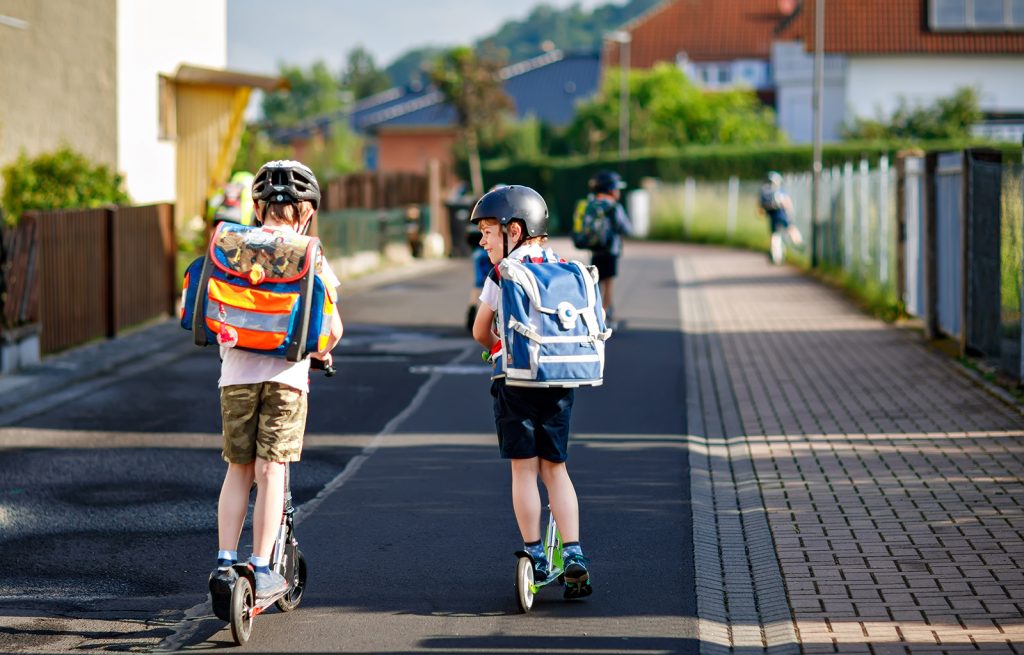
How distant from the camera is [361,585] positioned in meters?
6.47

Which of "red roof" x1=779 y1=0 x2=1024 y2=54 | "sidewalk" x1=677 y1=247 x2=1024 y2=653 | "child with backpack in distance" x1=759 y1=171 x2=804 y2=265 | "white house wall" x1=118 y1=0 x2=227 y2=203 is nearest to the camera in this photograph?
"sidewalk" x1=677 y1=247 x2=1024 y2=653

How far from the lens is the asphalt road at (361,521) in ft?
18.9

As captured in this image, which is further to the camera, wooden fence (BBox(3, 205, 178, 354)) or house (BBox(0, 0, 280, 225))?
house (BBox(0, 0, 280, 225))

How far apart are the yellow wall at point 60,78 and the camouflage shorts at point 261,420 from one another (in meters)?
18.9

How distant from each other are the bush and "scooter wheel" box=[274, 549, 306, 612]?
42.1ft

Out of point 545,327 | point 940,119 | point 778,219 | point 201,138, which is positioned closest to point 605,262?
point 545,327

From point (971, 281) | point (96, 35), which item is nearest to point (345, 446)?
point (971, 281)

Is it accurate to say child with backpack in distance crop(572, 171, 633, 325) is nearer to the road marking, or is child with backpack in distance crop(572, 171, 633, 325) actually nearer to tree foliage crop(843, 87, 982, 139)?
the road marking

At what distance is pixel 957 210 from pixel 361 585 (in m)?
9.71

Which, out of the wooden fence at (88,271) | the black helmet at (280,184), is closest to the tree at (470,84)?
the wooden fence at (88,271)

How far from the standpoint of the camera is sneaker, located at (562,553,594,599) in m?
6.07

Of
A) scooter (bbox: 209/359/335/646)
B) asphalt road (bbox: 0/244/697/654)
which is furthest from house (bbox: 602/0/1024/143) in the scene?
scooter (bbox: 209/359/335/646)

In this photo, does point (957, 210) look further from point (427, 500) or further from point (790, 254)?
point (790, 254)

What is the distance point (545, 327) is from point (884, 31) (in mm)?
50124
